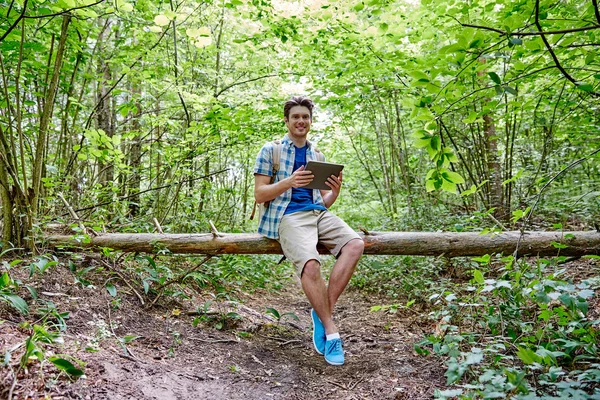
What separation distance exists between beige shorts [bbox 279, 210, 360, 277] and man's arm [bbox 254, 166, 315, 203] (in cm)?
25

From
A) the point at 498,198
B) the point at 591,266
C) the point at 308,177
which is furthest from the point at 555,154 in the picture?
the point at 308,177

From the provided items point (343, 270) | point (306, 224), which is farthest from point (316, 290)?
point (306, 224)

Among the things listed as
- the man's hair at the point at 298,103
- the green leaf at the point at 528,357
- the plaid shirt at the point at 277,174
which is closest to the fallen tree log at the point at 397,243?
the plaid shirt at the point at 277,174

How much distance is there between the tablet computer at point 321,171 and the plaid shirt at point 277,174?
21cm

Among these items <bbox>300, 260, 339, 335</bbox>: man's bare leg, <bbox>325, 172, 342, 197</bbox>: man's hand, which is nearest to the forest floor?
<bbox>300, 260, 339, 335</bbox>: man's bare leg

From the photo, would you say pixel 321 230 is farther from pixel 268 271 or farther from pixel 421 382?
pixel 268 271

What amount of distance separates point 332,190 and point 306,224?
494 mm

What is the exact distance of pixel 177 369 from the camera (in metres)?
2.49

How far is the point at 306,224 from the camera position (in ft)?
11.3

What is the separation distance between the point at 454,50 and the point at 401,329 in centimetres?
259

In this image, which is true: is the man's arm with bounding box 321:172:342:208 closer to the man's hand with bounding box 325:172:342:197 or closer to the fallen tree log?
the man's hand with bounding box 325:172:342:197

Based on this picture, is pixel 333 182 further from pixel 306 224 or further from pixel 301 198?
pixel 306 224

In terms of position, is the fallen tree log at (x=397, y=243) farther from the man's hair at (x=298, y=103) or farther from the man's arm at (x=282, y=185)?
the man's hair at (x=298, y=103)

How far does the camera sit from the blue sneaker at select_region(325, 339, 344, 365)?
2.90m
